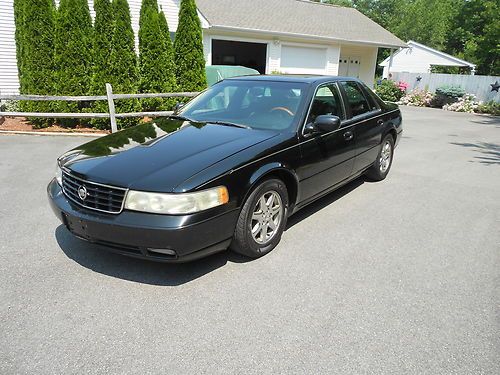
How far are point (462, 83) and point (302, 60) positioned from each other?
27.2 feet

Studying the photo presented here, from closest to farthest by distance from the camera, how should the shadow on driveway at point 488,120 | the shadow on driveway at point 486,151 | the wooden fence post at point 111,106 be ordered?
the shadow on driveway at point 486,151 → the wooden fence post at point 111,106 → the shadow on driveway at point 488,120

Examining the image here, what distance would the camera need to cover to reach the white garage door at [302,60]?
19316 mm

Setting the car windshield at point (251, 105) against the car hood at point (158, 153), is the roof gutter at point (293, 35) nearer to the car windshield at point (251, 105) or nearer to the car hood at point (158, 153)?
the car windshield at point (251, 105)

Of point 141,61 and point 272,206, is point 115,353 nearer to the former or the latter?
point 272,206

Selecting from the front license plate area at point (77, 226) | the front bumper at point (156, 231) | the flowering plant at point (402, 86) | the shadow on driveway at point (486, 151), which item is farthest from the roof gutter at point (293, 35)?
the front bumper at point (156, 231)

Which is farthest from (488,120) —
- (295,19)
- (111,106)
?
(111,106)

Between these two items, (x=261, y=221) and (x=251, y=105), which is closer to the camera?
(x=261, y=221)

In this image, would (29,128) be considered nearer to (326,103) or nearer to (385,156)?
(326,103)

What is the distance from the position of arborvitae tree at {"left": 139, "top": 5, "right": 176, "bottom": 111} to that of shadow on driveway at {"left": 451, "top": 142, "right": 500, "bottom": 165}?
7657 mm

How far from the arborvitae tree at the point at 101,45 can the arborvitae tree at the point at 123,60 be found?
0.12 metres

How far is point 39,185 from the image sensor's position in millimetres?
5781

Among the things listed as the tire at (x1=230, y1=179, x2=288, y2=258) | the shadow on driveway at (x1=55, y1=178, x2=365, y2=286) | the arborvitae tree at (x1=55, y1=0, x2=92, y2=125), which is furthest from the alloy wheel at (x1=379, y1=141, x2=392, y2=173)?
the arborvitae tree at (x1=55, y1=0, x2=92, y2=125)

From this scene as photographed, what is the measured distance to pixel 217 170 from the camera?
10.2 feet

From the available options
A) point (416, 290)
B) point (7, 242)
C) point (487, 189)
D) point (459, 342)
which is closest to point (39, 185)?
point (7, 242)
